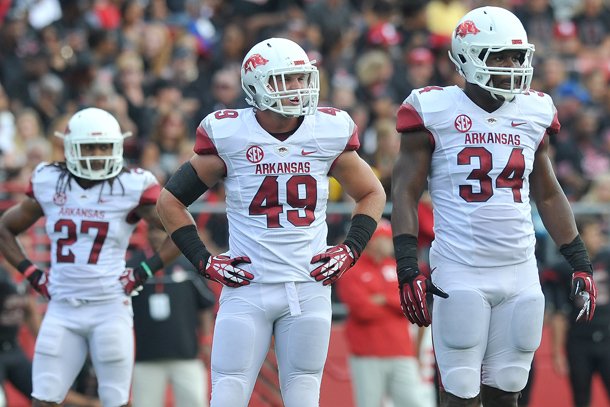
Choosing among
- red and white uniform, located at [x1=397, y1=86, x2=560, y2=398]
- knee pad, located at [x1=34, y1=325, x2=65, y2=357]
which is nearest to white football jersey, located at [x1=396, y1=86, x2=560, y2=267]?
red and white uniform, located at [x1=397, y1=86, x2=560, y2=398]

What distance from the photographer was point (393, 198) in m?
6.42

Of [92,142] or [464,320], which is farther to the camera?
[92,142]

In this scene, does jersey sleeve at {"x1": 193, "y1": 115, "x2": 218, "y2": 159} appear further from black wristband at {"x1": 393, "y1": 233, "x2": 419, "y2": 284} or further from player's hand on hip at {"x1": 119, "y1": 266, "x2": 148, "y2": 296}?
player's hand on hip at {"x1": 119, "y1": 266, "x2": 148, "y2": 296}

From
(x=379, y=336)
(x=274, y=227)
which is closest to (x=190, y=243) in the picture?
(x=274, y=227)

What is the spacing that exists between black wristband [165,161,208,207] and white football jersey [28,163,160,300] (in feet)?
5.24

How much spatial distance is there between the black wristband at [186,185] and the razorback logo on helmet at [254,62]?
22.0 inches

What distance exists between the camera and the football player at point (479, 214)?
624cm

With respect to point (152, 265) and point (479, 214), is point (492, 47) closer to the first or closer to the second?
point (479, 214)

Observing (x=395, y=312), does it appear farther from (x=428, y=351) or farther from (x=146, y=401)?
(x=146, y=401)

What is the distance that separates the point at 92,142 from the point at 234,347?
2.25 metres

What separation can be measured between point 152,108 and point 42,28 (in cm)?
156

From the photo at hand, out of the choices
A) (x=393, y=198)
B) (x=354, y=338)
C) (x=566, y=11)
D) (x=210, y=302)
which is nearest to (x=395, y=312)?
(x=354, y=338)

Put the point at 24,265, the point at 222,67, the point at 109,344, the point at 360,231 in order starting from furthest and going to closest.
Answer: the point at 222,67 → the point at 24,265 → the point at 109,344 → the point at 360,231

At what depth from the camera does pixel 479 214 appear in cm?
→ 630
